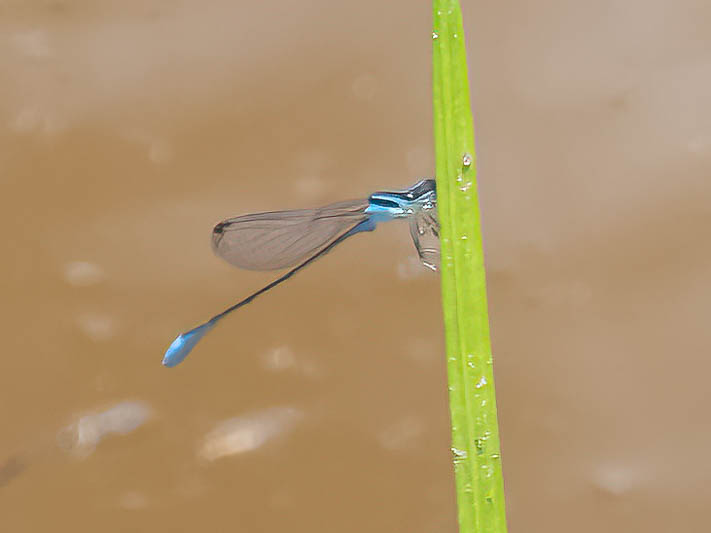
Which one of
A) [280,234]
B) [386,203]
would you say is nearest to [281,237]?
[280,234]

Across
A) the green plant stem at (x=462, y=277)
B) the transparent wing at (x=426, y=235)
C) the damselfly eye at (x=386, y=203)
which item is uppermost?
the damselfly eye at (x=386, y=203)

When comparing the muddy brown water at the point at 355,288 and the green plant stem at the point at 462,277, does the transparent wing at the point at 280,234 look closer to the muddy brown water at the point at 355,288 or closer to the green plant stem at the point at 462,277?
the muddy brown water at the point at 355,288

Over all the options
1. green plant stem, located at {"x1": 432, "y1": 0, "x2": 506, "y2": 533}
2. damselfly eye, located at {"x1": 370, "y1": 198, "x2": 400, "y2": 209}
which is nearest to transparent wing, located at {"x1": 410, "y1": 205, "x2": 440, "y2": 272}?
damselfly eye, located at {"x1": 370, "y1": 198, "x2": 400, "y2": 209}

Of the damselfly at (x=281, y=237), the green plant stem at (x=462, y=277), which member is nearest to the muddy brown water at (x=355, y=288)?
the damselfly at (x=281, y=237)

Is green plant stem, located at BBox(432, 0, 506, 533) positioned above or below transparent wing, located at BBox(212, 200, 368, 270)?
below

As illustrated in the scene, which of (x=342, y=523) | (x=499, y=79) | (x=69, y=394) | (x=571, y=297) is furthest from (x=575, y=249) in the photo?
(x=69, y=394)

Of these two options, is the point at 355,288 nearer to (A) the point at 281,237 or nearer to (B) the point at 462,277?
(A) the point at 281,237

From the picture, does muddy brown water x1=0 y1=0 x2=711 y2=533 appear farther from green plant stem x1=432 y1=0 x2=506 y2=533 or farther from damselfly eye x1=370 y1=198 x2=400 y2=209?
green plant stem x1=432 y1=0 x2=506 y2=533
